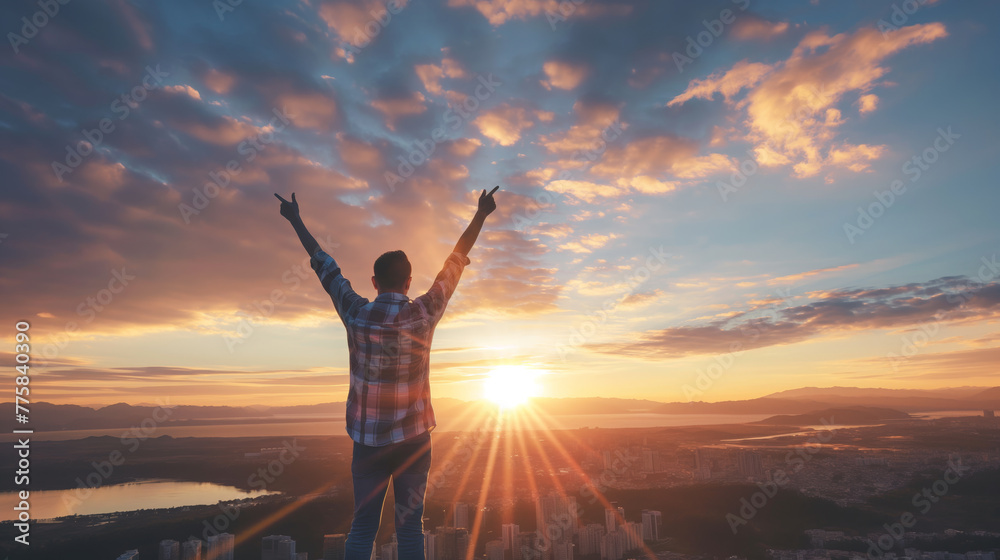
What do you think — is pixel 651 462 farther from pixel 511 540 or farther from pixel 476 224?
pixel 476 224

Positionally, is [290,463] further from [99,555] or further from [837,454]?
[837,454]

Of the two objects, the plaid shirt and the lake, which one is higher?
the plaid shirt

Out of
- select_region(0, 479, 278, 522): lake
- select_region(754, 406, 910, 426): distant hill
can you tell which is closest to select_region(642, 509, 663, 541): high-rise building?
select_region(0, 479, 278, 522): lake

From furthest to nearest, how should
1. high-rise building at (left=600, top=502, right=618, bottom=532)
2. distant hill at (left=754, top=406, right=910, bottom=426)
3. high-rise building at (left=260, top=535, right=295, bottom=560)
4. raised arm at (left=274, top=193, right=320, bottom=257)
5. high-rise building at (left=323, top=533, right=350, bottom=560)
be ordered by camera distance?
distant hill at (left=754, top=406, right=910, bottom=426) < high-rise building at (left=600, top=502, right=618, bottom=532) < high-rise building at (left=260, top=535, right=295, bottom=560) < high-rise building at (left=323, top=533, right=350, bottom=560) < raised arm at (left=274, top=193, right=320, bottom=257)

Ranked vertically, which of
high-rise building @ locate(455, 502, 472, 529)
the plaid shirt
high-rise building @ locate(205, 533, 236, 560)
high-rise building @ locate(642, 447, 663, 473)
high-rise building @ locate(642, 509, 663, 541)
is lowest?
high-rise building @ locate(642, 447, 663, 473)

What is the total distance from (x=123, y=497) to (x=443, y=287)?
90567mm

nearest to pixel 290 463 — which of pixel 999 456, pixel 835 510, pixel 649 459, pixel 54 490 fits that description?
pixel 54 490

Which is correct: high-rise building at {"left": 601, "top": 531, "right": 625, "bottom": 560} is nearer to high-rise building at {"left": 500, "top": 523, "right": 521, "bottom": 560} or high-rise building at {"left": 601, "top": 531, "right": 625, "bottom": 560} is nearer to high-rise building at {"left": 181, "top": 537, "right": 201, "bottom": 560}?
high-rise building at {"left": 500, "top": 523, "right": 521, "bottom": 560}

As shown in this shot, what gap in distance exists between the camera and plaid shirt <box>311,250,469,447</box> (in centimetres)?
296

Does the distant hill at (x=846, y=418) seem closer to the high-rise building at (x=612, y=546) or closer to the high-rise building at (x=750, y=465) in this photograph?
the high-rise building at (x=750, y=465)

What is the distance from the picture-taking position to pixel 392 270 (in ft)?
10.9

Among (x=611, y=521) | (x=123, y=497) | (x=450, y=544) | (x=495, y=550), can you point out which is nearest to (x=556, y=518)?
(x=611, y=521)

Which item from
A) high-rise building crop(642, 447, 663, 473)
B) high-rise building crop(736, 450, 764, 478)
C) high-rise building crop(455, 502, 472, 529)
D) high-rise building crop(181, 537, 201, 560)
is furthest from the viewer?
high-rise building crop(642, 447, 663, 473)

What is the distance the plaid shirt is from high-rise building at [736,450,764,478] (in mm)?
75975
